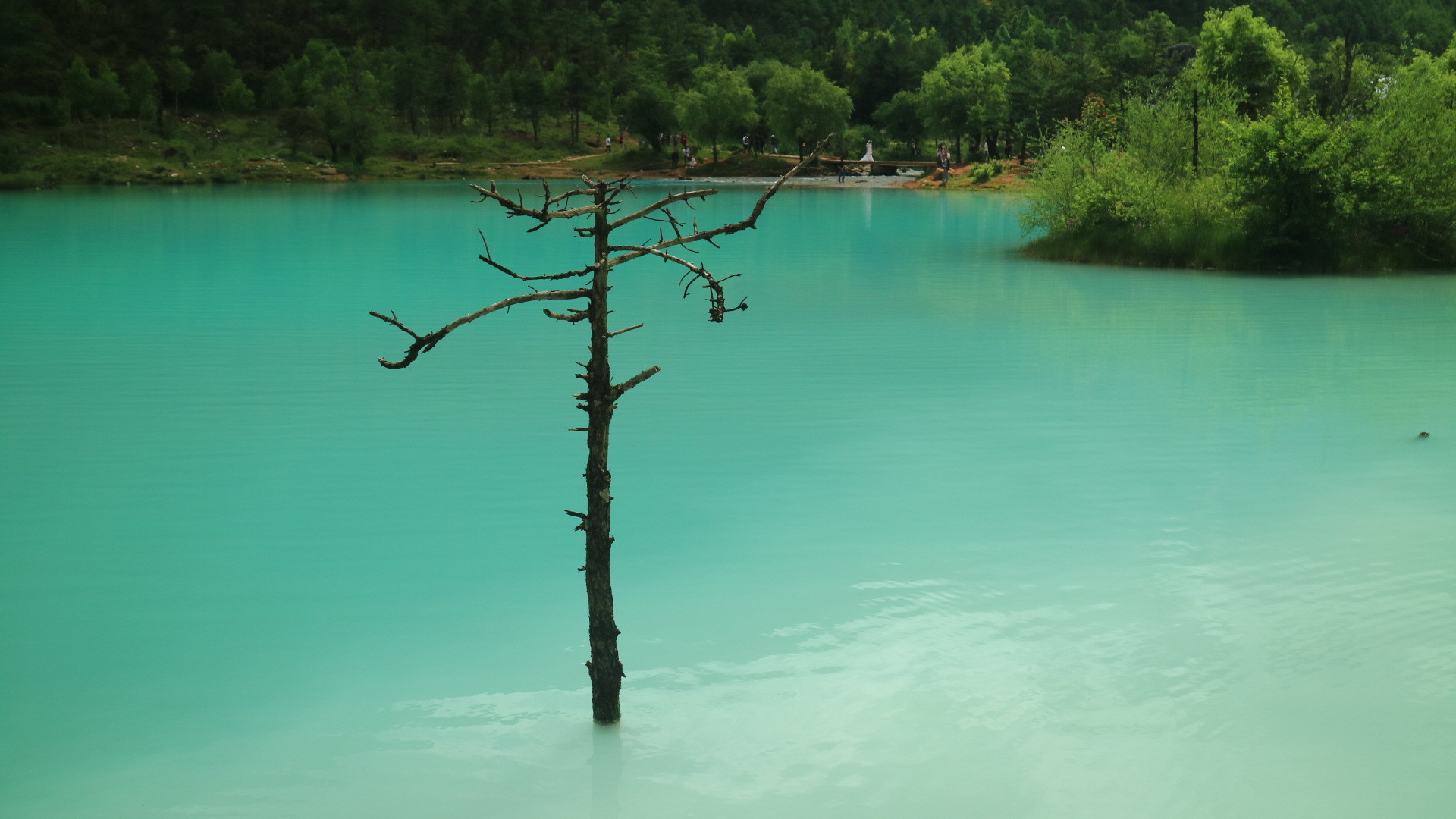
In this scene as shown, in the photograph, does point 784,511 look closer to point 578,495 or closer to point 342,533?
point 578,495

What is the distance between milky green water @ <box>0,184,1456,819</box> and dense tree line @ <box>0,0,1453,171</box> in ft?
165

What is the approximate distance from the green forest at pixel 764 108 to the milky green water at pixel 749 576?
1011 centimetres

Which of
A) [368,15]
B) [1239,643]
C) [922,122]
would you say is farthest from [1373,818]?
[368,15]

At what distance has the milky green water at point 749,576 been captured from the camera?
8328 millimetres

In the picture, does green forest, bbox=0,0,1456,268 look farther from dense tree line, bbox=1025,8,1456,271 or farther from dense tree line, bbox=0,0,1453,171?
dense tree line, bbox=0,0,1453,171

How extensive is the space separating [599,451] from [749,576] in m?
5.18

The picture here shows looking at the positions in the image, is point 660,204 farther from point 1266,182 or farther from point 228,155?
point 228,155

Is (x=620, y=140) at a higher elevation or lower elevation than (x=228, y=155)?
higher

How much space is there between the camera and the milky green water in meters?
8.33

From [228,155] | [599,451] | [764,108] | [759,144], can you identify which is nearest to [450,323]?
[599,451]

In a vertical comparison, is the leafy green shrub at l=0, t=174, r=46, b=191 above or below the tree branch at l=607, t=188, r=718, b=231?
above

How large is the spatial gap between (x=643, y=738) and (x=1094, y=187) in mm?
30807

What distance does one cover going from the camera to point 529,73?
144 metres

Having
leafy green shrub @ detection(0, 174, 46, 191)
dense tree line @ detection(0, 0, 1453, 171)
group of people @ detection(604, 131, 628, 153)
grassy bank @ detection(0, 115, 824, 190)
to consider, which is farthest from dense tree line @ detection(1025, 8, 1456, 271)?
group of people @ detection(604, 131, 628, 153)
